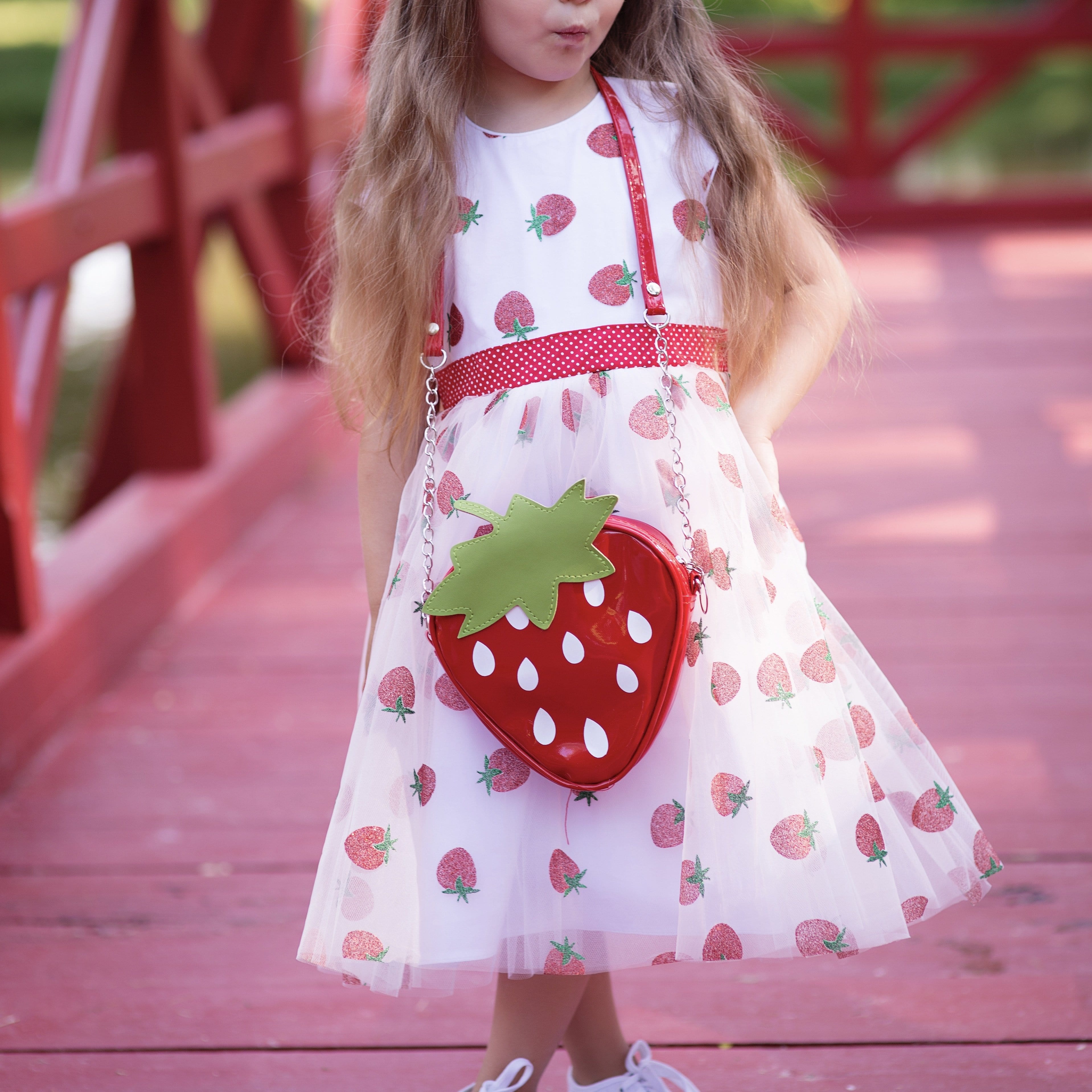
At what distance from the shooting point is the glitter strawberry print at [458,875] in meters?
1.27

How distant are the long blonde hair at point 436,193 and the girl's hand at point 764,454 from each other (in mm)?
63

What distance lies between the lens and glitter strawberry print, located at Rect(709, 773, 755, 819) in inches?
49.9

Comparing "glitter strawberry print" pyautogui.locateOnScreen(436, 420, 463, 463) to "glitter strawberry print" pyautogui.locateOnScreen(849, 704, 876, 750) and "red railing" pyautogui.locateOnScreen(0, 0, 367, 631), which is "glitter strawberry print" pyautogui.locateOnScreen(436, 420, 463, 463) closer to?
"glitter strawberry print" pyautogui.locateOnScreen(849, 704, 876, 750)

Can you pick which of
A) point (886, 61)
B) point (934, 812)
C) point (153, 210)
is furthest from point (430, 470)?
point (886, 61)

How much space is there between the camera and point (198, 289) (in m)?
3.56

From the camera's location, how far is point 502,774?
1.28 m

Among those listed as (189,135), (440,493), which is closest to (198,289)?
(189,135)

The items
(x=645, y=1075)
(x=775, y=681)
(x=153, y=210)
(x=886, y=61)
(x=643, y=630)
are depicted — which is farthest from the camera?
(x=886, y=61)

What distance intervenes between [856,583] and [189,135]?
210cm

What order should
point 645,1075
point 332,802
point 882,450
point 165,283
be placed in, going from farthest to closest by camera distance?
point 882,450 < point 165,283 < point 332,802 < point 645,1075

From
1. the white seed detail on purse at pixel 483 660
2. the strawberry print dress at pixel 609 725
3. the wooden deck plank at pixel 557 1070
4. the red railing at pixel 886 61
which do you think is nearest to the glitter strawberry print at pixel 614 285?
the strawberry print dress at pixel 609 725

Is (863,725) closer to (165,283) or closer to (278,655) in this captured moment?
(278,655)

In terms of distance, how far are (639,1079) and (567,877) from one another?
0.37 m

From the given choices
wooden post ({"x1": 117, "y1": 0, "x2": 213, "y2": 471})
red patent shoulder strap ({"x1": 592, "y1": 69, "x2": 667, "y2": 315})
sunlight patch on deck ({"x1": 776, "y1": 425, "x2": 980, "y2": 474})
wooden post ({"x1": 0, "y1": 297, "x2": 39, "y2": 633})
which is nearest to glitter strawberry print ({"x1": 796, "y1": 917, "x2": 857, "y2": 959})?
red patent shoulder strap ({"x1": 592, "y1": 69, "x2": 667, "y2": 315})
